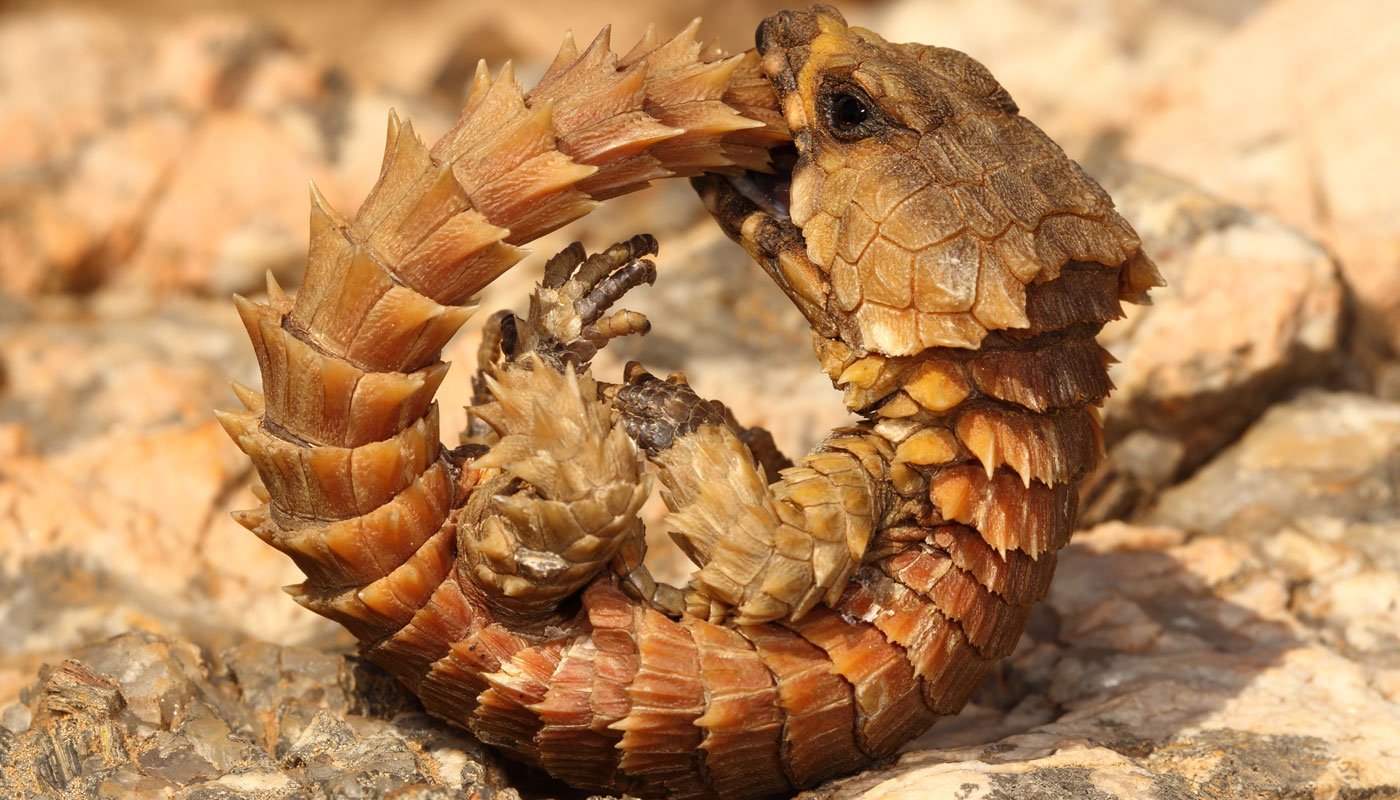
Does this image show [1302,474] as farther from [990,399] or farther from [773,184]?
[773,184]

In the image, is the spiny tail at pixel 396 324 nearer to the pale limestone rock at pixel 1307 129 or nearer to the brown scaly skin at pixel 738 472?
the brown scaly skin at pixel 738 472

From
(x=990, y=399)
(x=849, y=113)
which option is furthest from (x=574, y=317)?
(x=990, y=399)

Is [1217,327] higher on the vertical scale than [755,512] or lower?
higher

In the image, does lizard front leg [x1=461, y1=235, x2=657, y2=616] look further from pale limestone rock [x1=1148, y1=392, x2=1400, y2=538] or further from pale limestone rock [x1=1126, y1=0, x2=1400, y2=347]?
pale limestone rock [x1=1126, y1=0, x2=1400, y2=347]

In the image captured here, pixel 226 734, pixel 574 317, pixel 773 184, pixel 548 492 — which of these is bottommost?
pixel 226 734

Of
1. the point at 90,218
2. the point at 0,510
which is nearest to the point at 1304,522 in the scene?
the point at 0,510

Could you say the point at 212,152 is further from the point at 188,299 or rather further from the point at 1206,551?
the point at 1206,551

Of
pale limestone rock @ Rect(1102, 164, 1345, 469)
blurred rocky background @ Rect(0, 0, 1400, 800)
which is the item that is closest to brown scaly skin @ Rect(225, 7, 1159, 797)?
blurred rocky background @ Rect(0, 0, 1400, 800)
